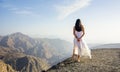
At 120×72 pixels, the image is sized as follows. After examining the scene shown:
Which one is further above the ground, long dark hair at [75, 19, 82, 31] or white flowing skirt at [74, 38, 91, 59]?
long dark hair at [75, 19, 82, 31]

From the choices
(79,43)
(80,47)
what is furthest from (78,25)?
(80,47)

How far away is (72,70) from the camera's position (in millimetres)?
15023

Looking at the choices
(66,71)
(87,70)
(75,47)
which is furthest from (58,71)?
(75,47)

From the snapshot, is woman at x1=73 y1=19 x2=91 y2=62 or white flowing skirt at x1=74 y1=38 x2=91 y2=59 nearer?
woman at x1=73 y1=19 x2=91 y2=62

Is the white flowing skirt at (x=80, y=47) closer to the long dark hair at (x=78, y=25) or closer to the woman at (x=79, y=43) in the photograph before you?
the woman at (x=79, y=43)

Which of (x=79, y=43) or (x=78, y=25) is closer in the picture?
(x=78, y=25)

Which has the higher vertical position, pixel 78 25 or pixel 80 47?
pixel 78 25

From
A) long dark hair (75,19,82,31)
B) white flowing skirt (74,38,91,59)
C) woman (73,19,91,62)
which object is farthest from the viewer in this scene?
white flowing skirt (74,38,91,59)

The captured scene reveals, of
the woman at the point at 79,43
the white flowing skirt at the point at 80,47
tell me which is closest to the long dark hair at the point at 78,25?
the woman at the point at 79,43

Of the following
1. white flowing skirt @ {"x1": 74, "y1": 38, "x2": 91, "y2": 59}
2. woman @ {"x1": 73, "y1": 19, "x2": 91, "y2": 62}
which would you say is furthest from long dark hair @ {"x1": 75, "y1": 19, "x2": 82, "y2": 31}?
white flowing skirt @ {"x1": 74, "y1": 38, "x2": 91, "y2": 59}

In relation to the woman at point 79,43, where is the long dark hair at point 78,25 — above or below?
above

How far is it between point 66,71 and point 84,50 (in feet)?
11.7

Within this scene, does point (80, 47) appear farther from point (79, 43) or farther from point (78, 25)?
point (78, 25)

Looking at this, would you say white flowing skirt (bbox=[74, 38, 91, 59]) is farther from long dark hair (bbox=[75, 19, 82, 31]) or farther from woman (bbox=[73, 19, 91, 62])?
long dark hair (bbox=[75, 19, 82, 31])
